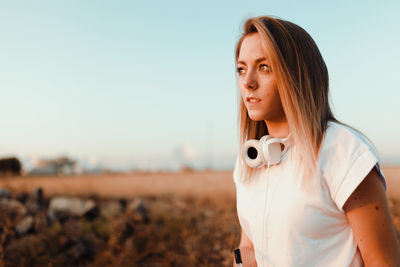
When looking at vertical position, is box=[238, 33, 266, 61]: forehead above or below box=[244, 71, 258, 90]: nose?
above

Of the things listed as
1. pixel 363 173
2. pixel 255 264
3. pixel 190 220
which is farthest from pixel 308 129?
pixel 190 220

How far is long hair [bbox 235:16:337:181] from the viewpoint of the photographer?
1.49m

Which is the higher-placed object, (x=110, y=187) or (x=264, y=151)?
(x=264, y=151)

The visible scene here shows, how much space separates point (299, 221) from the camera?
1450 millimetres

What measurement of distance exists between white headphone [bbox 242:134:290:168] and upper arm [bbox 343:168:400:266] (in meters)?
0.41

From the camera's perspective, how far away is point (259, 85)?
1637 mm

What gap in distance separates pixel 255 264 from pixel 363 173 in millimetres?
899

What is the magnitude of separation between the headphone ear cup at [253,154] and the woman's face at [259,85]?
6.2 inches

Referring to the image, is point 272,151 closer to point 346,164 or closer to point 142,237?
point 346,164

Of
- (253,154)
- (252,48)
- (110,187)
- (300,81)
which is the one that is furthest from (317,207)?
(110,187)

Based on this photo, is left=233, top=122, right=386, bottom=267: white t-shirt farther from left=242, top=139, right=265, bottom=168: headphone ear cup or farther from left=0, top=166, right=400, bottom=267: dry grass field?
left=0, top=166, right=400, bottom=267: dry grass field

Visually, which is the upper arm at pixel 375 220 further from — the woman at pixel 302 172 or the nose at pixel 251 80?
the nose at pixel 251 80

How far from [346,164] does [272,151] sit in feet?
1.28

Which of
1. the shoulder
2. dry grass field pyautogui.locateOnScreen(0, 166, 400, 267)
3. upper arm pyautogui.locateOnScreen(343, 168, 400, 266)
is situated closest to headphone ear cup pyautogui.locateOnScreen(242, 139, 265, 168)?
the shoulder
